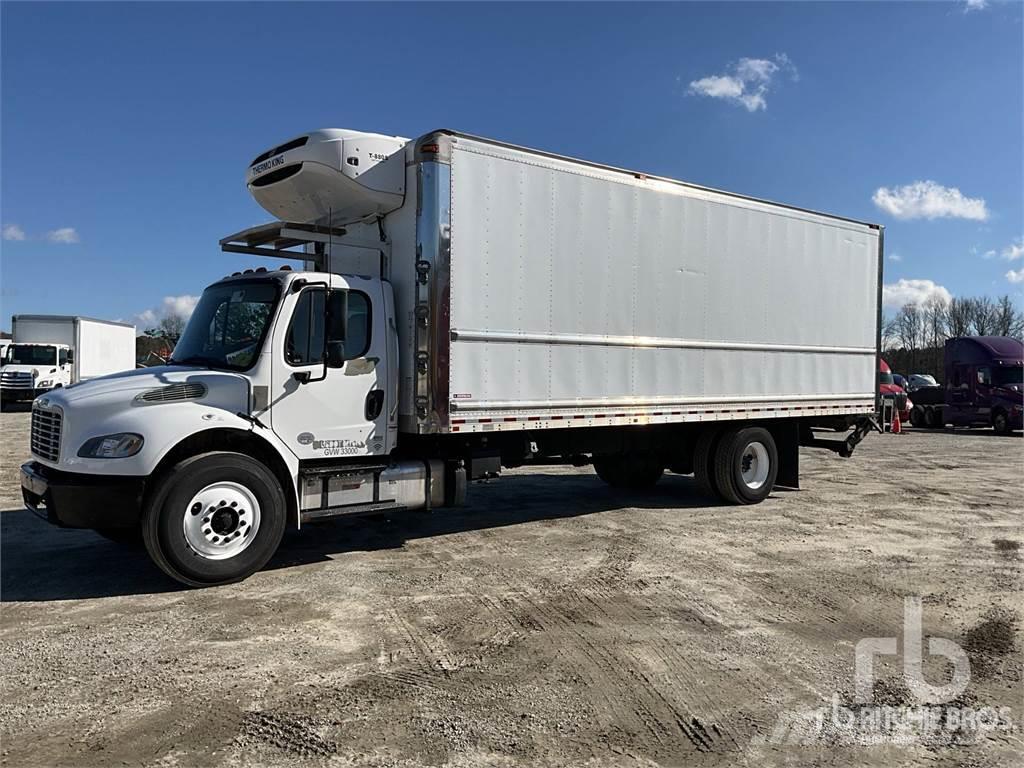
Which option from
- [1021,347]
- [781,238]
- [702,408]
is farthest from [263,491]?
[1021,347]

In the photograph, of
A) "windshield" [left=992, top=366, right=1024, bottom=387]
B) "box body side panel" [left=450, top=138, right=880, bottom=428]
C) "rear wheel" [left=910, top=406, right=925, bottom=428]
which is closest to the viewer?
"box body side panel" [left=450, top=138, right=880, bottom=428]

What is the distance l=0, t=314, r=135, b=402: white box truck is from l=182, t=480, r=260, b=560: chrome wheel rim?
23.9m

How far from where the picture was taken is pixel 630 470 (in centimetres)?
1115

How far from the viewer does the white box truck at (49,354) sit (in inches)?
1102

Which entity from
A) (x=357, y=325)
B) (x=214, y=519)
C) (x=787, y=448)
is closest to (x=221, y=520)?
(x=214, y=519)

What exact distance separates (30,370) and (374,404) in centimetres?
2690

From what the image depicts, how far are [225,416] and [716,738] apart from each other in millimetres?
4398

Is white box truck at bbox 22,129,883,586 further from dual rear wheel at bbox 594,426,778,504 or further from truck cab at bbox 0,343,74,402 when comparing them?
truck cab at bbox 0,343,74,402

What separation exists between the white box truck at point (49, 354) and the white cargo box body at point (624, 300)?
24025 millimetres

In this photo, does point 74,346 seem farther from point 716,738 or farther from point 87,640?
point 716,738

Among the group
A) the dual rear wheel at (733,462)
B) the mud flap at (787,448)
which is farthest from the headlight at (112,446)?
the mud flap at (787,448)

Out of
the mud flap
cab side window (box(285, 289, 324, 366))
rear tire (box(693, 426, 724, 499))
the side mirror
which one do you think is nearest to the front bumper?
cab side window (box(285, 289, 324, 366))

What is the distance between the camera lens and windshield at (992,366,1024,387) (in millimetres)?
24094

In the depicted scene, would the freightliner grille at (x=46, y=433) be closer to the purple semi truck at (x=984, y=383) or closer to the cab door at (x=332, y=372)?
the cab door at (x=332, y=372)
